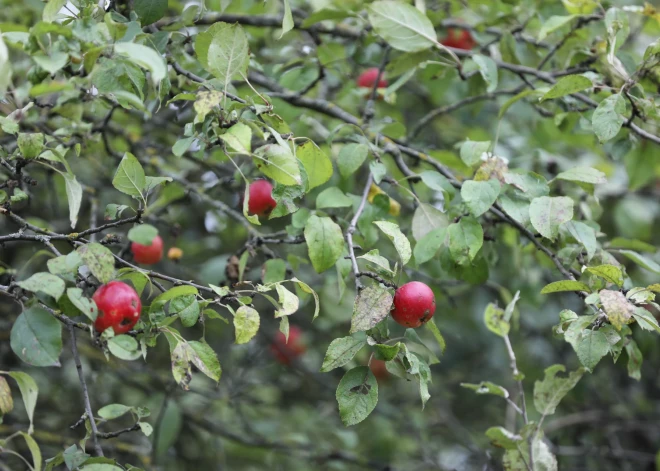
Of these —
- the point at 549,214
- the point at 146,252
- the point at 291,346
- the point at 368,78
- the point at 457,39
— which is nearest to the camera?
the point at 549,214

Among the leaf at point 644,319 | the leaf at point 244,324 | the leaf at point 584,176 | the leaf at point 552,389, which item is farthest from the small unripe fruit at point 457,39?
the leaf at point 244,324

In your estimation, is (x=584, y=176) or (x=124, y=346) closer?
(x=124, y=346)

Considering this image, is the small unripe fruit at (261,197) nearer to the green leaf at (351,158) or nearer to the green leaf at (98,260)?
the green leaf at (351,158)

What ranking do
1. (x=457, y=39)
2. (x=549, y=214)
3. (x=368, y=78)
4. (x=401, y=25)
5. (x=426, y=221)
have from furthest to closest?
(x=457, y=39) < (x=368, y=78) < (x=401, y=25) < (x=426, y=221) < (x=549, y=214)

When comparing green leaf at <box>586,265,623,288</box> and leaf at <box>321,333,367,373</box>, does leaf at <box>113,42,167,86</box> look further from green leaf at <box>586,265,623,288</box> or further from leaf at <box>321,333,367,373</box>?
green leaf at <box>586,265,623,288</box>

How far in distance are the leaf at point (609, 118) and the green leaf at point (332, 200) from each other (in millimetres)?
592

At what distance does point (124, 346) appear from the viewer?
46.9 inches

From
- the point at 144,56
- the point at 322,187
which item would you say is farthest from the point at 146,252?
the point at 144,56

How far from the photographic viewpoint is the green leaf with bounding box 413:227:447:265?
5.17 feet

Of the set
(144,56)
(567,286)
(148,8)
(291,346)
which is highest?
(144,56)

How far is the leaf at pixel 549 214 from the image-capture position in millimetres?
1469

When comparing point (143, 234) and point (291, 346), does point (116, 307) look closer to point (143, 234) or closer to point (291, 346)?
point (143, 234)

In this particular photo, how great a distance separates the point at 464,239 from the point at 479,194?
108 mm

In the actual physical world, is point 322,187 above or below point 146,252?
above
